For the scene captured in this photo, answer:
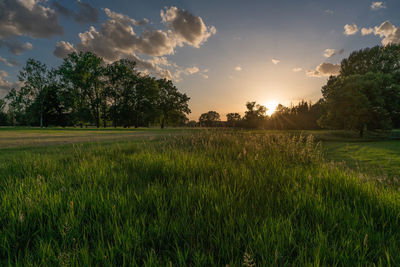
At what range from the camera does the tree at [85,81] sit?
154ft

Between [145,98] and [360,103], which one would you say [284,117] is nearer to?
[360,103]

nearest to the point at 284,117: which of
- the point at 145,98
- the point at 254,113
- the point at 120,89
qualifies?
the point at 254,113

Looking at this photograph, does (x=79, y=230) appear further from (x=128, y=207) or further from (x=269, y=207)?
(x=269, y=207)

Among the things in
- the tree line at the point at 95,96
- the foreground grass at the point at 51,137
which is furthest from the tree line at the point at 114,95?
the foreground grass at the point at 51,137

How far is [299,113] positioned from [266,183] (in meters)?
71.3

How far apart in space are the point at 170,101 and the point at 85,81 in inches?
975

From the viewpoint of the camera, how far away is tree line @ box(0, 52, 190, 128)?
45.9 m

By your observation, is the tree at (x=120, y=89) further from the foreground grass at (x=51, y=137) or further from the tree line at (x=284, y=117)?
the foreground grass at (x=51, y=137)

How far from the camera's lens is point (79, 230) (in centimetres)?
154

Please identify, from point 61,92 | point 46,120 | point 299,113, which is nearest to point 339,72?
point 299,113

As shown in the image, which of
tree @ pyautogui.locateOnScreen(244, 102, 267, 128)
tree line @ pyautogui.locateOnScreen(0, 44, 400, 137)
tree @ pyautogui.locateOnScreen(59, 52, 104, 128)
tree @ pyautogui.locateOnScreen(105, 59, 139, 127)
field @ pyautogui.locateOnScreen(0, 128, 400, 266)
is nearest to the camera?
field @ pyautogui.locateOnScreen(0, 128, 400, 266)

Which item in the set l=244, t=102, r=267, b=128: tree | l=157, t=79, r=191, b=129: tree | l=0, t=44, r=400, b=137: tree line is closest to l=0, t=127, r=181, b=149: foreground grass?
l=0, t=44, r=400, b=137: tree line

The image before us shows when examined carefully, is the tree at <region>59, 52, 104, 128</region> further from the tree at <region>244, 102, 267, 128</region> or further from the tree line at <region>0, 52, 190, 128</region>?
the tree at <region>244, 102, 267, 128</region>

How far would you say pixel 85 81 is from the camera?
47.5 metres
